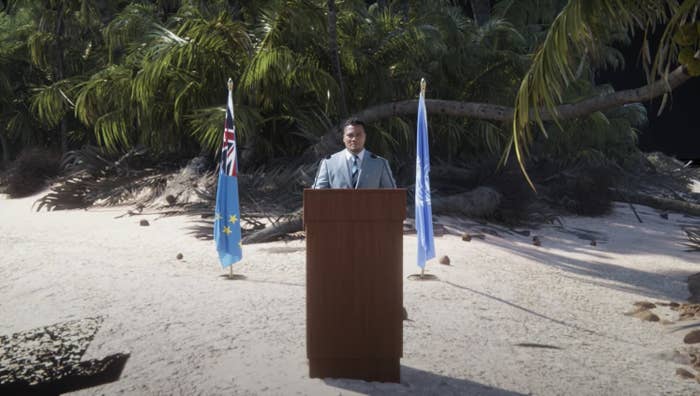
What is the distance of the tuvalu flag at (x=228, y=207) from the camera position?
5.85 meters

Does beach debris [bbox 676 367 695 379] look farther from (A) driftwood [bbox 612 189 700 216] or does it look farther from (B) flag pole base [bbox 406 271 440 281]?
(A) driftwood [bbox 612 189 700 216]

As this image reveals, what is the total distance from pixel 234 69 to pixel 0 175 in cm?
895

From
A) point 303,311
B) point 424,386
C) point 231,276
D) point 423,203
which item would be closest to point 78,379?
point 303,311

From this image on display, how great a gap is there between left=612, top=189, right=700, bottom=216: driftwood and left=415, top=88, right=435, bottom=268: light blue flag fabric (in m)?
5.49

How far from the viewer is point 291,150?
1109 cm

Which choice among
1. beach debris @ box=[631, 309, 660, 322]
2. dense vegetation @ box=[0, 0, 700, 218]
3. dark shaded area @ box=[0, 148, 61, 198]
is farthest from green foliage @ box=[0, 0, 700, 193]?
beach debris @ box=[631, 309, 660, 322]

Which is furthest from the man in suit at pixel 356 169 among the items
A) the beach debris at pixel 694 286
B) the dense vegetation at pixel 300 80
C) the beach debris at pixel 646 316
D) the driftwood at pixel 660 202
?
the driftwood at pixel 660 202

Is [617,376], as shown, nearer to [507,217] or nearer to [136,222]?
[507,217]

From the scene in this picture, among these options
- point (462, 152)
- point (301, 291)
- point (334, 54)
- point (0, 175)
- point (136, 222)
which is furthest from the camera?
point (0, 175)

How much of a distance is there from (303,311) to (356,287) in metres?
1.67

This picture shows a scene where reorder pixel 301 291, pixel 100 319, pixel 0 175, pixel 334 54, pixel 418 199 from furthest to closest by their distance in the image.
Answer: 1. pixel 0 175
2. pixel 334 54
3. pixel 418 199
4. pixel 301 291
5. pixel 100 319

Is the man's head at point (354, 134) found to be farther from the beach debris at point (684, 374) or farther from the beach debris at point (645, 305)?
the beach debris at point (645, 305)

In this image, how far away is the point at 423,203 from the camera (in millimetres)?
5824

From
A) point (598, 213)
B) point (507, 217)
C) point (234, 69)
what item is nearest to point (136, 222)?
point (234, 69)
